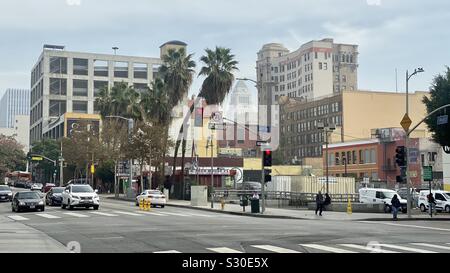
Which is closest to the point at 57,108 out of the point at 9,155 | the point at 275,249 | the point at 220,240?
the point at 9,155

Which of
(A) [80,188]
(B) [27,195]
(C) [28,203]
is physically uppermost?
(A) [80,188]

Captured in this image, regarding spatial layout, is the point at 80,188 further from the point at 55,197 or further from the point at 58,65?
the point at 58,65

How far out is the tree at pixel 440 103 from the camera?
42781mm

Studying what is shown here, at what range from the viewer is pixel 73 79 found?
13875 cm

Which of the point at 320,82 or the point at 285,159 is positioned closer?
the point at 285,159

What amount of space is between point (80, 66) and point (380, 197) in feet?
354

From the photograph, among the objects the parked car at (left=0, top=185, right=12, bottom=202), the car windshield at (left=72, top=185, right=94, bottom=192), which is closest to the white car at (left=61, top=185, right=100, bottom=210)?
the car windshield at (left=72, top=185, right=94, bottom=192)

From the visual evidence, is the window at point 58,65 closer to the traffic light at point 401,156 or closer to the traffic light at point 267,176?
the traffic light at point 267,176

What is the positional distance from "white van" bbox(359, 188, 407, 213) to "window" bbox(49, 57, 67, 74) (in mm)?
105293

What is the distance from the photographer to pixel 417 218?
1390 inches
